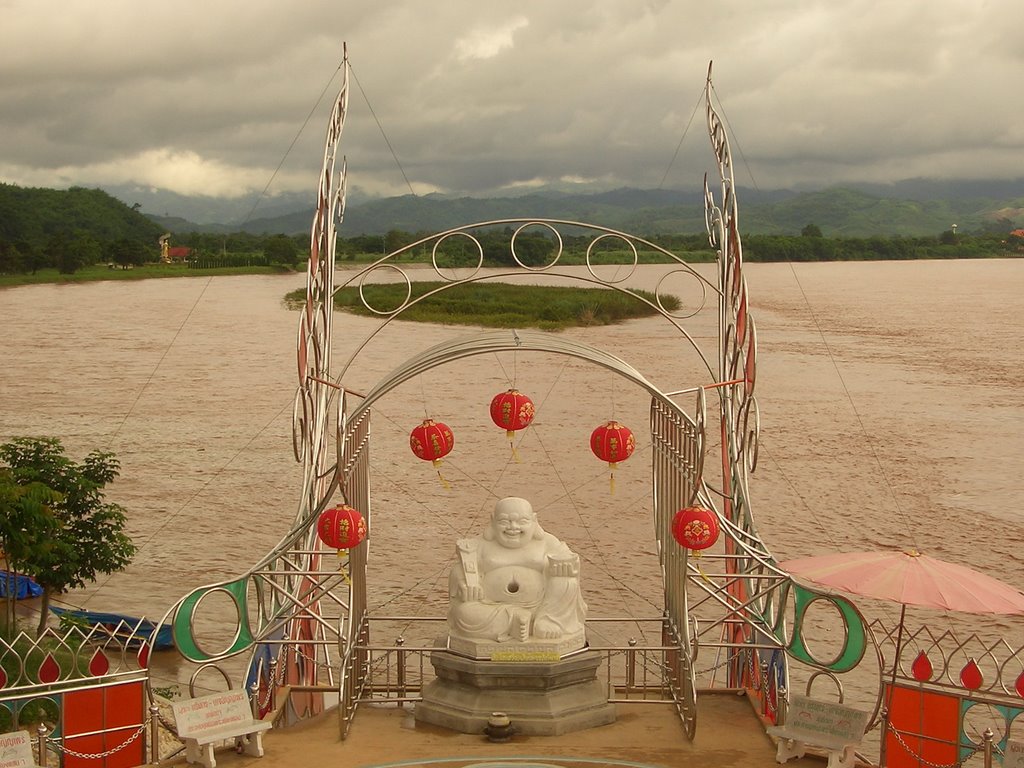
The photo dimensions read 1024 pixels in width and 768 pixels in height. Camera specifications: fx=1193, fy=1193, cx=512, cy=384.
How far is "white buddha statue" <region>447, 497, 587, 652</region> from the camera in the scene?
26.8 feet

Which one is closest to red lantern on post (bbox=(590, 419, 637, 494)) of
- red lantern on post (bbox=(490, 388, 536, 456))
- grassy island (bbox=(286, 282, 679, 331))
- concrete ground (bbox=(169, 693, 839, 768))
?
red lantern on post (bbox=(490, 388, 536, 456))

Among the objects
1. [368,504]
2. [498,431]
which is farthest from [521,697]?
[498,431]

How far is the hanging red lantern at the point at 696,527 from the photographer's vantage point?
7789 mm

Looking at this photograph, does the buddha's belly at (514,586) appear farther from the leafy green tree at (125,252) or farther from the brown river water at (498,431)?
the leafy green tree at (125,252)

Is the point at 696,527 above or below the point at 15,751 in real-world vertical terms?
above

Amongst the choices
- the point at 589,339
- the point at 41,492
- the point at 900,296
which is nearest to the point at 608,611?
the point at 41,492

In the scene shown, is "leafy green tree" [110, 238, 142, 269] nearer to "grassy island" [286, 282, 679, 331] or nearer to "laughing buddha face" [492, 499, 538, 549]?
"grassy island" [286, 282, 679, 331]

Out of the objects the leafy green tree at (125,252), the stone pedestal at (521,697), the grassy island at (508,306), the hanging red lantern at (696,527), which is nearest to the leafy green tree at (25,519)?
the stone pedestal at (521,697)

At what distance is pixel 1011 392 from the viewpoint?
3234 cm

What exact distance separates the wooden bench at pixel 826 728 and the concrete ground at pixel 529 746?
0.86ft

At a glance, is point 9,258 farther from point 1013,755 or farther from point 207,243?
point 1013,755


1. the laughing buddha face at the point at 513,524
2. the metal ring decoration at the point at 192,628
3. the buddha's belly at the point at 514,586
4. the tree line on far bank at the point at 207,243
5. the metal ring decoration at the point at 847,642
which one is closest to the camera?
the metal ring decoration at the point at 847,642

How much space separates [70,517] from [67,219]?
31.7m

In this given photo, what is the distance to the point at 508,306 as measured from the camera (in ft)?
126
